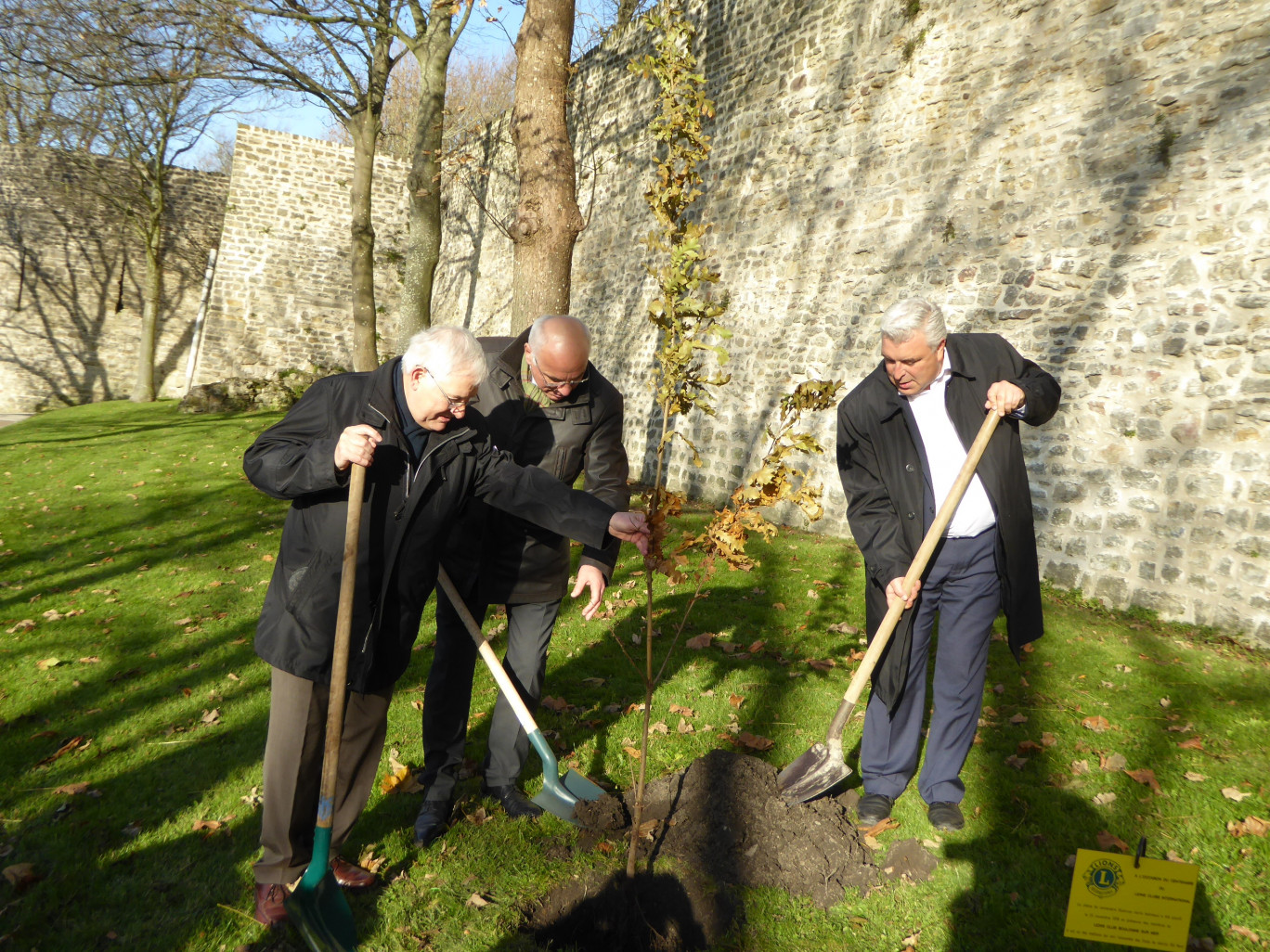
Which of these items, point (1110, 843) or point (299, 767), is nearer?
point (299, 767)

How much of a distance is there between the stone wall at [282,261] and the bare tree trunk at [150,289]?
138 inches

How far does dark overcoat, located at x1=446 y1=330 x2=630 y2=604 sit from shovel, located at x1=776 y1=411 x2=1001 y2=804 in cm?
111

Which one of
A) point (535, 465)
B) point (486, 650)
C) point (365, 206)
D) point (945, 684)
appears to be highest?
point (365, 206)

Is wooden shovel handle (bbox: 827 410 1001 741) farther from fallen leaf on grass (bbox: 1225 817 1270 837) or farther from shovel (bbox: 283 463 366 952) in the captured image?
shovel (bbox: 283 463 366 952)

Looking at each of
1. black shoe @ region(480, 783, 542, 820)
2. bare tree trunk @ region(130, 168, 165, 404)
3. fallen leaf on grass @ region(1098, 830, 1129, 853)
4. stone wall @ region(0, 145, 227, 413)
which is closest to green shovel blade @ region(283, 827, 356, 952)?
black shoe @ region(480, 783, 542, 820)

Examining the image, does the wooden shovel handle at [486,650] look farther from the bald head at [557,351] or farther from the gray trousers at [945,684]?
the gray trousers at [945,684]

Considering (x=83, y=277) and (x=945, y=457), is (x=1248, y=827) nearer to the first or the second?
(x=945, y=457)

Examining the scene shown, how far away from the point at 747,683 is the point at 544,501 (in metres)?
2.41

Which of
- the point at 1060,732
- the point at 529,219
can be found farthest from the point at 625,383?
the point at 1060,732

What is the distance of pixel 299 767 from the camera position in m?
2.70

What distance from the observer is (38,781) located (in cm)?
366

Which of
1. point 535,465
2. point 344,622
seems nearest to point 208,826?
point 344,622

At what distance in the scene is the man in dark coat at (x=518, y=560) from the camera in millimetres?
3344

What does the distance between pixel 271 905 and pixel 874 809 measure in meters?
2.41
